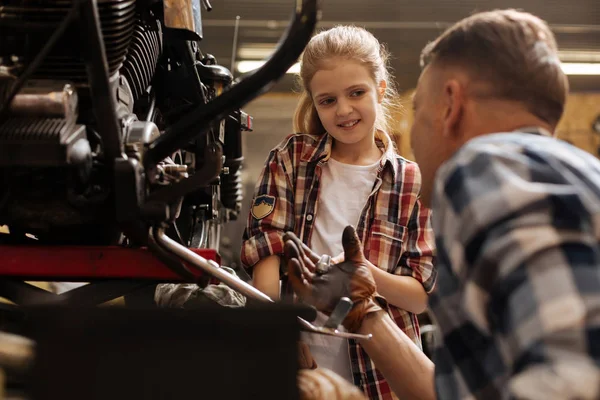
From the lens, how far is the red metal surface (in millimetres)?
1618

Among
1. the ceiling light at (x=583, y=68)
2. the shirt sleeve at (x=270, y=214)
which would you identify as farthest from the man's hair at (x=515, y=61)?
the ceiling light at (x=583, y=68)

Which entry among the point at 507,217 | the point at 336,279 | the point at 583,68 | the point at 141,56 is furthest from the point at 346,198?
the point at 583,68

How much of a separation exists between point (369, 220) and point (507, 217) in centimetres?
100

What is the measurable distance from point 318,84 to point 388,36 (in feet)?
20.2

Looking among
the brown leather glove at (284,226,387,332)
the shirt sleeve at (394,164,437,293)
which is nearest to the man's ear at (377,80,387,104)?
the shirt sleeve at (394,164,437,293)

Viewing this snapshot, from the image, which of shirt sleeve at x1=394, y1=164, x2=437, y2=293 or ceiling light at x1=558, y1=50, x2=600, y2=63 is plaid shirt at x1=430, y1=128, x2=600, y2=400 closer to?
shirt sleeve at x1=394, y1=164, x2=437, y2=293

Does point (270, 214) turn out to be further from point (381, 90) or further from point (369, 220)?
point (381, 90)

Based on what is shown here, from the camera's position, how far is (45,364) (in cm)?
85

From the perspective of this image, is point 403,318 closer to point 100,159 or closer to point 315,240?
point 315,240

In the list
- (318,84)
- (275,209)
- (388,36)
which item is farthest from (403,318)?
(388,36)

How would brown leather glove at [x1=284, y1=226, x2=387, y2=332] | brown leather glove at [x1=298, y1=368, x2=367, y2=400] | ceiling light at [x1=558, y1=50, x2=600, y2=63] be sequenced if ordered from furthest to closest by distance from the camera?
ceiling light at [x1=558, y1=50, x2=600, y2=63] < brown leather glove at [x1=284, y1=226, x2=387, y2=332] < brown leather glove at [x1=298, y1=368, x2=367, y2=400]

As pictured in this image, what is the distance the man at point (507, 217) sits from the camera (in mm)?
810

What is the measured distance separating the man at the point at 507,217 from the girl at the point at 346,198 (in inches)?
21.8

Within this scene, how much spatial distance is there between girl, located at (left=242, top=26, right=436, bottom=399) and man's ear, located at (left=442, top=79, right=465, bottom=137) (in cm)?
70
